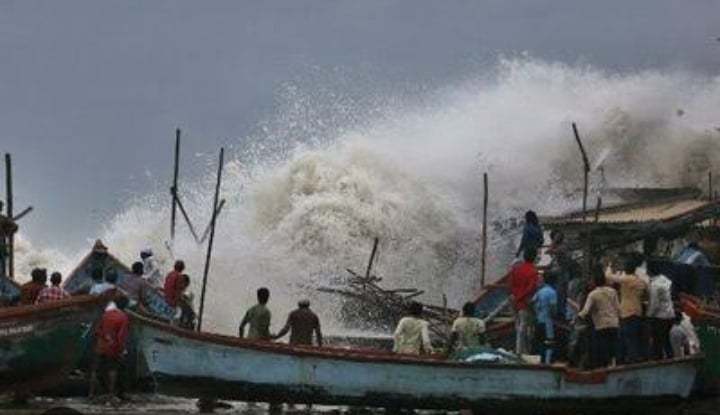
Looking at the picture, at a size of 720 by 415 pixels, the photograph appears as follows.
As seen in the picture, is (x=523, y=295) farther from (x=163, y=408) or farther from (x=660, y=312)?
(x=163, y=408)

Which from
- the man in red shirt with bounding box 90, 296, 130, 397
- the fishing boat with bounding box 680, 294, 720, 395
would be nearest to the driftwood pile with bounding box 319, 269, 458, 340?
the fishing boat with bounding box 680, 294, 720, 395

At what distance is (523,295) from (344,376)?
3165mm

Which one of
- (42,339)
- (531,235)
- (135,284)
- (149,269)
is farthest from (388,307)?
(42,339)

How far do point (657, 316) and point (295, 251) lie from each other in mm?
23969

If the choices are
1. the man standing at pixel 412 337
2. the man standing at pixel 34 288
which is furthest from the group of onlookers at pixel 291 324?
the man standing at pixel 34 288

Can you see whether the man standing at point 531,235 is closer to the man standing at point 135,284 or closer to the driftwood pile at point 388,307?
the driftwood pile at point 388,307

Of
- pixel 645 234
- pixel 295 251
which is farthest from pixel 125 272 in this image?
pixel 295 251

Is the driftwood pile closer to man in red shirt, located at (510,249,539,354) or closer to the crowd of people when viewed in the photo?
man in red shirt, located at (510,249,539,354)

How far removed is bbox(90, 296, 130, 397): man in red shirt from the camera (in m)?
18.9

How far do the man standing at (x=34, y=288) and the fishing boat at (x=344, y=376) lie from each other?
286cm

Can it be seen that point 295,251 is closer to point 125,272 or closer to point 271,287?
point 271,287

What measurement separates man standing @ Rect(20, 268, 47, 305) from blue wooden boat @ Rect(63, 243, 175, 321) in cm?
112

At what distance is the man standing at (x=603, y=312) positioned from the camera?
1806 centimetres

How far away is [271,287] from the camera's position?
38.7m
